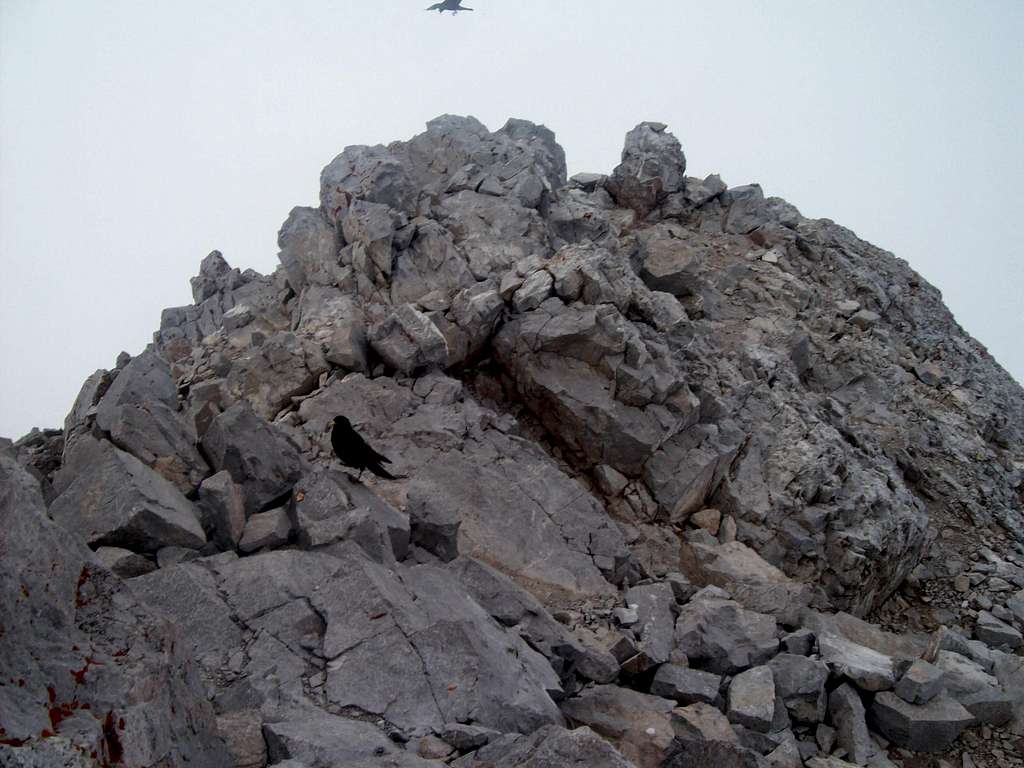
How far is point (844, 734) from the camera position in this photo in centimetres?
1045

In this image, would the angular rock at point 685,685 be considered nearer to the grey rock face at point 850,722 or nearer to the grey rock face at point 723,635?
the grey rock face at point 723,635

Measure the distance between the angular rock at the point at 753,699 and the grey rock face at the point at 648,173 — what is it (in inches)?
650

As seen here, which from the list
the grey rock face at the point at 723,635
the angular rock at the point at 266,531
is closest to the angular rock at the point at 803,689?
the grey rock face at the point at 723,635

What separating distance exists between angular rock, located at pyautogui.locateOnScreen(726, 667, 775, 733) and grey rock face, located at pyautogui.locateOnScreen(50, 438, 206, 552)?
6686mm

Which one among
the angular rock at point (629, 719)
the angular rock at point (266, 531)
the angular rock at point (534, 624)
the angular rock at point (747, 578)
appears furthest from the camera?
the angular rock at point (747, 578)

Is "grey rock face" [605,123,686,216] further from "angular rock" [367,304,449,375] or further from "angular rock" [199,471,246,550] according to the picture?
"angular rock" [199,471,246,550]

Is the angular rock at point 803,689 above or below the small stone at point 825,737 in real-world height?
above

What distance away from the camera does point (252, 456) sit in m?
10.4

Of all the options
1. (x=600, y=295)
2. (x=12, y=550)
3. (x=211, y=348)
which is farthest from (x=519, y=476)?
(x=12, y=550)

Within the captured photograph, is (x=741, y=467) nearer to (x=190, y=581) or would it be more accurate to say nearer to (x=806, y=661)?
(x=806, y=661)

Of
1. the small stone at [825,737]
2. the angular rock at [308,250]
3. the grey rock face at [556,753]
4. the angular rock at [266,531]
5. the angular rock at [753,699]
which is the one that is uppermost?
the angular rock at [308,250]

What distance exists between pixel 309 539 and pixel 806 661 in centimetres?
684

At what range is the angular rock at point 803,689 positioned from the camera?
34.6ft

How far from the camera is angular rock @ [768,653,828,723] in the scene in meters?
10.5
